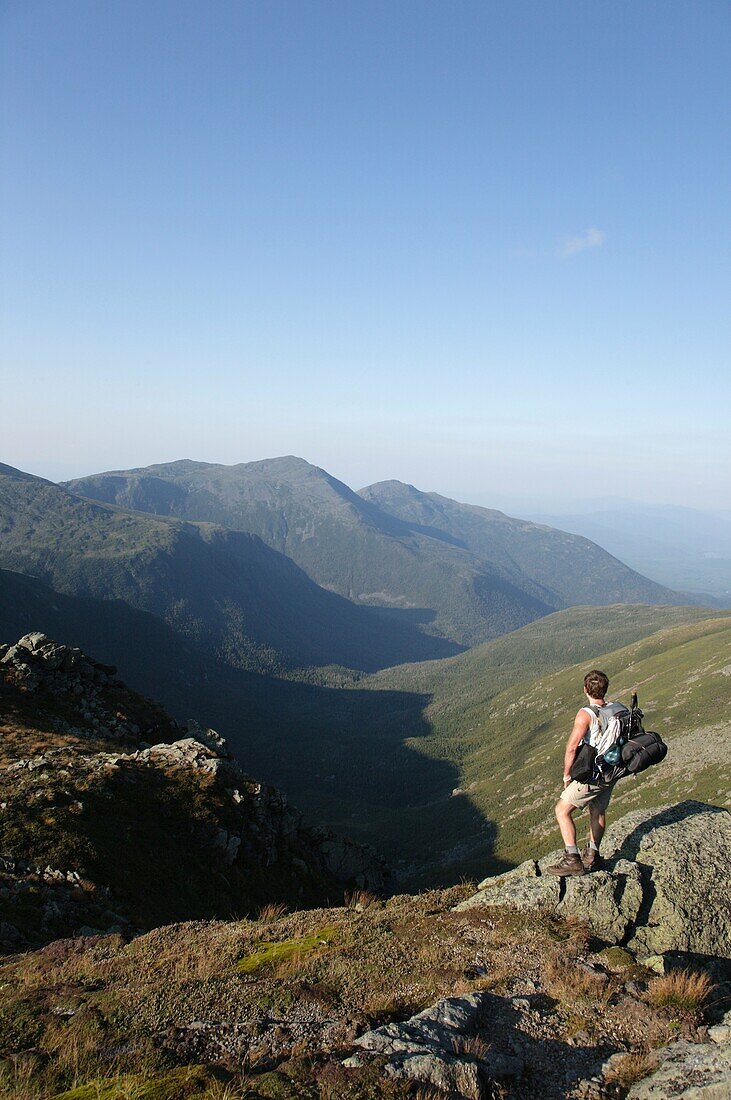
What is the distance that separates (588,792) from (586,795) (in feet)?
0.40

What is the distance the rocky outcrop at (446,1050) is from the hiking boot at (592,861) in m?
5.15

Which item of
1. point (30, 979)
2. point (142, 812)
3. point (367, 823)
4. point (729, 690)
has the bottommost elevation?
point (367, 823)

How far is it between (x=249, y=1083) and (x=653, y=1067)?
7.07 metres

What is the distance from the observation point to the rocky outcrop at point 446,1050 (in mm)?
9180

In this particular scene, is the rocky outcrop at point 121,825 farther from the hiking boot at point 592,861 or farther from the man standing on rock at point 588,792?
the hiking boot at point 592,861

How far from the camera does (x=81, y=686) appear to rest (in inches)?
2375

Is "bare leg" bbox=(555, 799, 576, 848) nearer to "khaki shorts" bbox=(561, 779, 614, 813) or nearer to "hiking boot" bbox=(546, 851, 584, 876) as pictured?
"khaki shorts" bbox=(561, 779, 614, 813)

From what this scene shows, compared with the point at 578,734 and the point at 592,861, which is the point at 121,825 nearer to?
the point at 592,861

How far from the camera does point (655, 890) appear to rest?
A: 14336mm

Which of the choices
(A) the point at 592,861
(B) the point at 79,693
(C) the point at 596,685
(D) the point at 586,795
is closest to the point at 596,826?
(A) the point at 592,861

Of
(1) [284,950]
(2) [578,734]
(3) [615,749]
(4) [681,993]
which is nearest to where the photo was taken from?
(4) [681,993]

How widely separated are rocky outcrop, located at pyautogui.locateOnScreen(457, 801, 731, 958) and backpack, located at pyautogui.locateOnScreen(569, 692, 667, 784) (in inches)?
105

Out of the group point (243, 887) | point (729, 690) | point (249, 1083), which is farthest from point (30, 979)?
point (729, 690)

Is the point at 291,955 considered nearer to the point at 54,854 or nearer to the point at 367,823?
the point at 54,854
